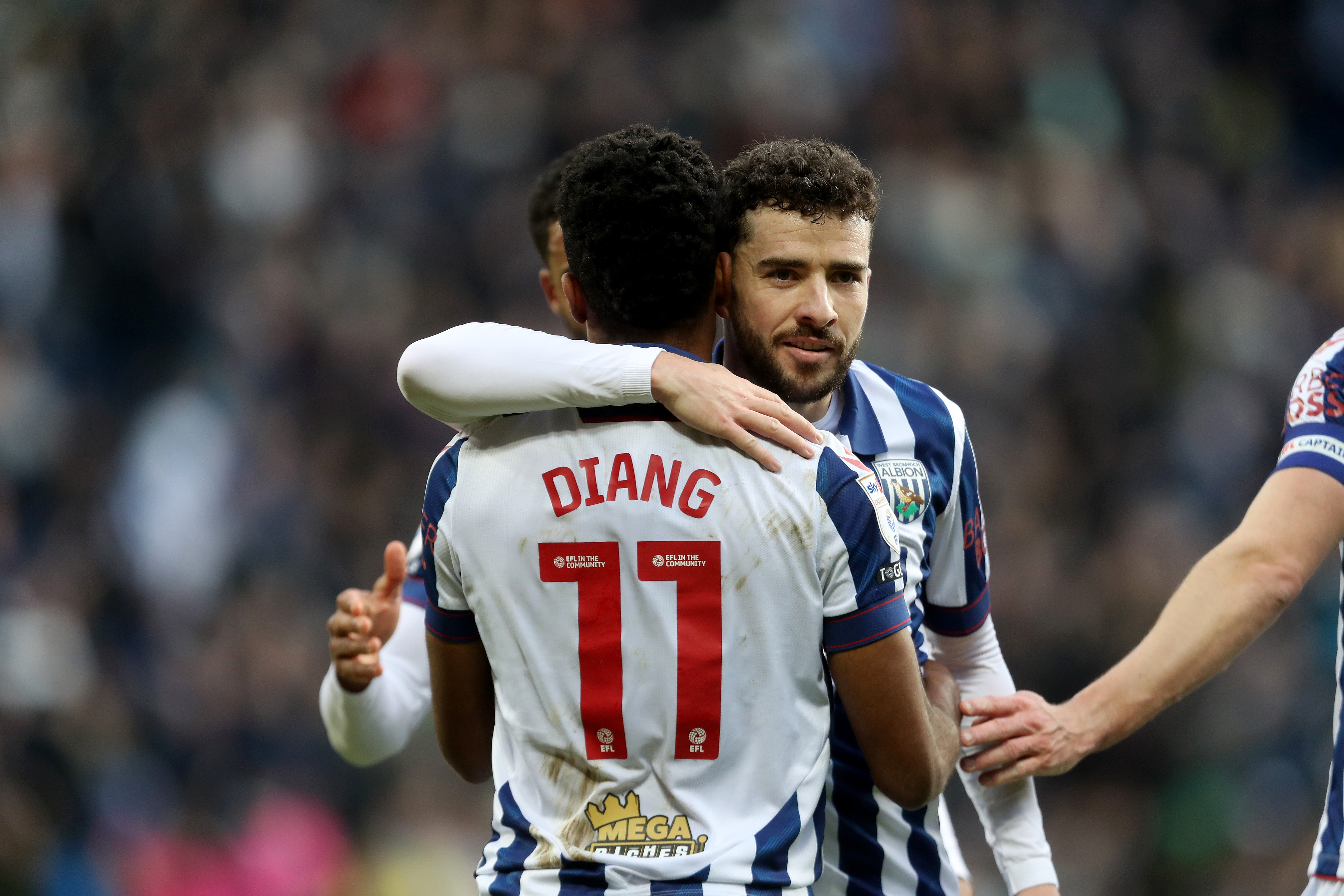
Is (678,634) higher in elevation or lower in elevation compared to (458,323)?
lower

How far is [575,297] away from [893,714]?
997mm

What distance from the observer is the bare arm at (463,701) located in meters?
2.56

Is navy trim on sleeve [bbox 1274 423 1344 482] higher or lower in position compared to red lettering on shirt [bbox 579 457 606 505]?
higher

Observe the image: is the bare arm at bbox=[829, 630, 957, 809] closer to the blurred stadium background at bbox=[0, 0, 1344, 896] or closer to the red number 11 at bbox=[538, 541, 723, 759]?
the red number 11 at bbox=[538, 541, 723, 759]

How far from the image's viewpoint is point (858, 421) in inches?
A: 115

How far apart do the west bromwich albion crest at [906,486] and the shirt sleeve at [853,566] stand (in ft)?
1.75

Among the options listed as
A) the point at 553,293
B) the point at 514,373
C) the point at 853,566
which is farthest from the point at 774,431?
the point at 553,293

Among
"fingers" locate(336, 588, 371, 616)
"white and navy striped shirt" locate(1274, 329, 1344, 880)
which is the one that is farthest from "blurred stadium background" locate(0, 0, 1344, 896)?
"white and navy striped shirt" locate(1274, 329, 1344, 880)

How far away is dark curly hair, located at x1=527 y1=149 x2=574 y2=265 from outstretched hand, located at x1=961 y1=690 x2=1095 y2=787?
196 centimetres

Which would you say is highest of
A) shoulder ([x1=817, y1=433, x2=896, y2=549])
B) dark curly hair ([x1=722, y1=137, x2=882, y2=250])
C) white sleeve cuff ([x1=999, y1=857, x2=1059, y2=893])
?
dark curly hair ([x1=722, y1=137, x2=882, y2=250])

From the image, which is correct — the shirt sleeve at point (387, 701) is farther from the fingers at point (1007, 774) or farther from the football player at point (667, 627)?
the fingers at point (1007, 774)

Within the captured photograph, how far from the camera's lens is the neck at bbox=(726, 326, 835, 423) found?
9.18ft

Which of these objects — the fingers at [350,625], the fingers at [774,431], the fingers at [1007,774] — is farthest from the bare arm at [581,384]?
the fingers at [1007,774]

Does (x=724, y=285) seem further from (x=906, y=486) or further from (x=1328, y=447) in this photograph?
(x=1328, y=447)
